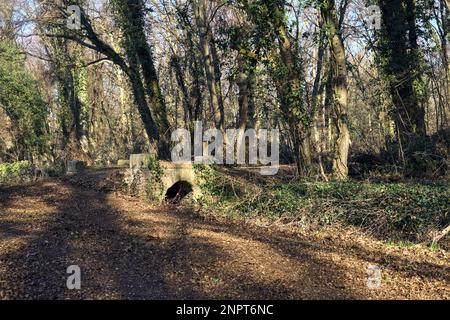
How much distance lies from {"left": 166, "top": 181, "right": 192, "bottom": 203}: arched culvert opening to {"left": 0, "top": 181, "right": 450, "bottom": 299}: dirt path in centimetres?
478

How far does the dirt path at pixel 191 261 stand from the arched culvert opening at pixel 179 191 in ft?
15.7

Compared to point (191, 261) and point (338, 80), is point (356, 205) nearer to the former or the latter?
point (338, 80)

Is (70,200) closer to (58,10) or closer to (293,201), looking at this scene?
(293,201)

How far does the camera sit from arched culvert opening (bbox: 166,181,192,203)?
1498 centimetres

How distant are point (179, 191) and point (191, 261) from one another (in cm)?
880

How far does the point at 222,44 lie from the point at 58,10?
6917 mm

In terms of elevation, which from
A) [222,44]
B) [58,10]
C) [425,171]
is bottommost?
[425,171]

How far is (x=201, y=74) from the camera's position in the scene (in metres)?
22.9

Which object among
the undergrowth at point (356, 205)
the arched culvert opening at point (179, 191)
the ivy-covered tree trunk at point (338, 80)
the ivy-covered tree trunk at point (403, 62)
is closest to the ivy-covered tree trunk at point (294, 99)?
the ivy-covered tree trunk at point (338, 80)

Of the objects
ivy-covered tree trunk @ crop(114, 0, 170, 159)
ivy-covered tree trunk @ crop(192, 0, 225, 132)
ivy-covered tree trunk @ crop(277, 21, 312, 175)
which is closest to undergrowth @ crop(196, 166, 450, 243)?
ivy-covered tree trunk @ crop(277, 21, 312, 175)

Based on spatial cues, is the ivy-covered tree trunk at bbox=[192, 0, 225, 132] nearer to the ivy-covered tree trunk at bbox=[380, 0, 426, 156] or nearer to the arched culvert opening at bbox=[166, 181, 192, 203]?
the arched culvert opening at bbox=[166, 181, 192, 203]

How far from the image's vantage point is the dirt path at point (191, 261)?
573 centimetres
